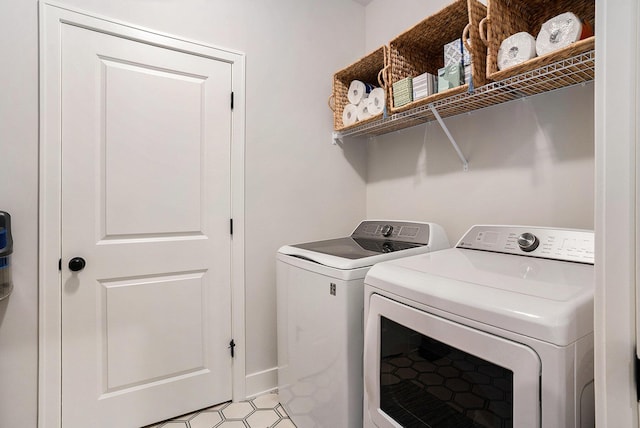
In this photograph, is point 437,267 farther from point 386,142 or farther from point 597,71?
point 386,142

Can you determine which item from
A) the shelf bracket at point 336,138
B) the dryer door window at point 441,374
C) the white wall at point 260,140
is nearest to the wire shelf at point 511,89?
the shelf bracket at point 336,138

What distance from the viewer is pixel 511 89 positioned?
4.71ft

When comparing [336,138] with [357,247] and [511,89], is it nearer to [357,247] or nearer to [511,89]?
[357,247]

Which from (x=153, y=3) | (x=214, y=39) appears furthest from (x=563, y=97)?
(x=153, y=3)

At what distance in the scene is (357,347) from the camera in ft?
4.37

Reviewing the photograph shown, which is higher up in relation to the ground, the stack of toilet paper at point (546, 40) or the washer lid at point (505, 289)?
the stack of toilet paper at point (546, 40)

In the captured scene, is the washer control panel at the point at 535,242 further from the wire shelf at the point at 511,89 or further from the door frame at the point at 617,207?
the door frame at the point at 617,207

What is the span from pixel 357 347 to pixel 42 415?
A: 150cm

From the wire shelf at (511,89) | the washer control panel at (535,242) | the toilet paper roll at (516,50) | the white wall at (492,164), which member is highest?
the toilet paper roll at (516,50)

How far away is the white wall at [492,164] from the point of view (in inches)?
55.6

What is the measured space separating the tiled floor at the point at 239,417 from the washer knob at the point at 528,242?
144 cm

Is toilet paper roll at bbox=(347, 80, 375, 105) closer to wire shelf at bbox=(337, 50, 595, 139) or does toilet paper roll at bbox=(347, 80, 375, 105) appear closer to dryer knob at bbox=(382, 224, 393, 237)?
wire shelf at bbox=(337, 50, 595, 139)

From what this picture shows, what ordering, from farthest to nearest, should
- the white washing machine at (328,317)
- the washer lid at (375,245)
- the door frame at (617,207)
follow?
the washer lid at (375,245), the white washing machine at (328,317), the door frame at (617,207)

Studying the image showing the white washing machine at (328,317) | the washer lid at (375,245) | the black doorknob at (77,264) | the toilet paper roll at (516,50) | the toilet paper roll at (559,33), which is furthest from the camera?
the black doorknob at (77,264)
